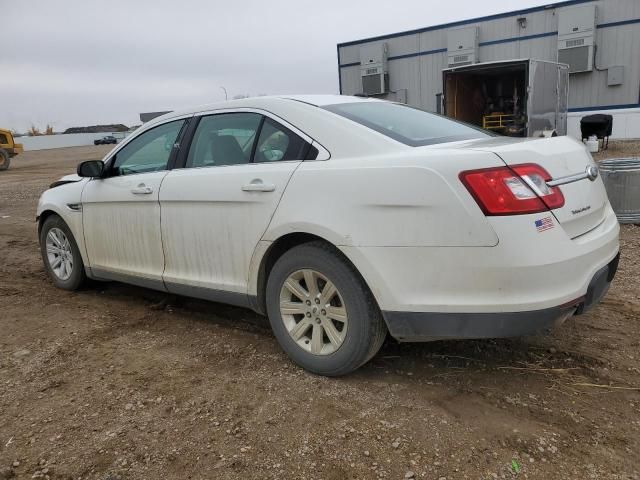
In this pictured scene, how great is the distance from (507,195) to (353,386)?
1.33m

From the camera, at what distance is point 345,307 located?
297cm

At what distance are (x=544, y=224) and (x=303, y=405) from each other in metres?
1.50

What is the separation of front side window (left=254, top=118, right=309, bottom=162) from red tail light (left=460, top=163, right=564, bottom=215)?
1043mm

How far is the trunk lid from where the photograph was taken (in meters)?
2.69

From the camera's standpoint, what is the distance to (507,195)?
2.54 m

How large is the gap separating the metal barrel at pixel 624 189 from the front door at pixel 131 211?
5155mm

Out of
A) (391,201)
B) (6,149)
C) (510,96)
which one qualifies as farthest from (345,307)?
(6,149)

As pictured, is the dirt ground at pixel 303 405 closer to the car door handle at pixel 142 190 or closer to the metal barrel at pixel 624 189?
the car door handle at pixel 142 190

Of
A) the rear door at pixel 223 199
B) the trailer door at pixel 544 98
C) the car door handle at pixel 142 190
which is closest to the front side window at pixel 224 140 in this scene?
the rear door at pixel 223 199

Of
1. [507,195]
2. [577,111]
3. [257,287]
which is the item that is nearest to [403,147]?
[507,195]

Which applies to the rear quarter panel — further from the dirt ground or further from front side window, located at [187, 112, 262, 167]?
the dirt ground

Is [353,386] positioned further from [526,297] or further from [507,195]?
[507,195]

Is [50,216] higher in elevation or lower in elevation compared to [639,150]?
higher

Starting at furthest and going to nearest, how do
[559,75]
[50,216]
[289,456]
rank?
[559,75] < [50,216] < [289,456]
